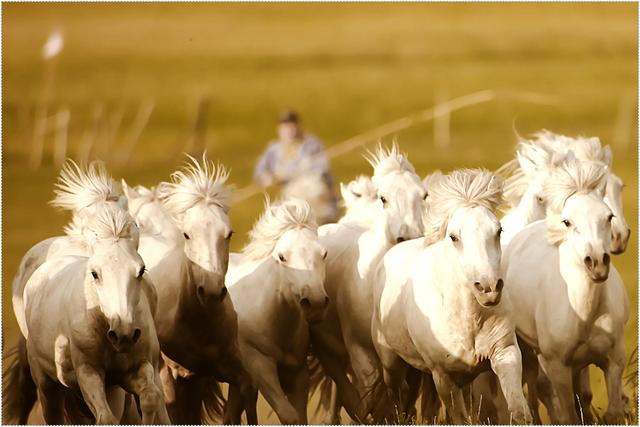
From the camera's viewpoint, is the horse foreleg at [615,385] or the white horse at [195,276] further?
the white horse at [195,276]

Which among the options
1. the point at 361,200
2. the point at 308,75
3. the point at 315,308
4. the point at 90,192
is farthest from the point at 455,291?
the point at 308,75

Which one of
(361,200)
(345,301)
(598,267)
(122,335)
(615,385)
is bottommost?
(615,385)

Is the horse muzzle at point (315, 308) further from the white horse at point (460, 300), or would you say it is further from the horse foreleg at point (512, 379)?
the horse foreleg at point (512, 379)

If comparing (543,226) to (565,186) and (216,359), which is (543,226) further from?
(216,359)

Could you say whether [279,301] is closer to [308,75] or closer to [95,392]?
[95,392]

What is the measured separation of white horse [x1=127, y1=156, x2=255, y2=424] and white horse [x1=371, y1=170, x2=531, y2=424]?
3.77 ft

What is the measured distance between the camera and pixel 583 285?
8750 mm

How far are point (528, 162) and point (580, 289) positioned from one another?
75.0 inches

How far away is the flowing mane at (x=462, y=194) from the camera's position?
8.48 m

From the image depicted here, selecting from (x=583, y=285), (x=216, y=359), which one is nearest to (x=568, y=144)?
→ (x=583, y=285)

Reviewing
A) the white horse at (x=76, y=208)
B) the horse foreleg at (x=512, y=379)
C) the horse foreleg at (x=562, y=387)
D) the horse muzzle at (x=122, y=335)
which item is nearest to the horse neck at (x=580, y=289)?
the horse foreleg at (x=562, y=387)

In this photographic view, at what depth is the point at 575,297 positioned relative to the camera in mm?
8797

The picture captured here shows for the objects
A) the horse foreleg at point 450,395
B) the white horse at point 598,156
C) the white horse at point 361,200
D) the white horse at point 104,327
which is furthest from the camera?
the white horse at point 361,200

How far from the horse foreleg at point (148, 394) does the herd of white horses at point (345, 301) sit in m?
0.01
